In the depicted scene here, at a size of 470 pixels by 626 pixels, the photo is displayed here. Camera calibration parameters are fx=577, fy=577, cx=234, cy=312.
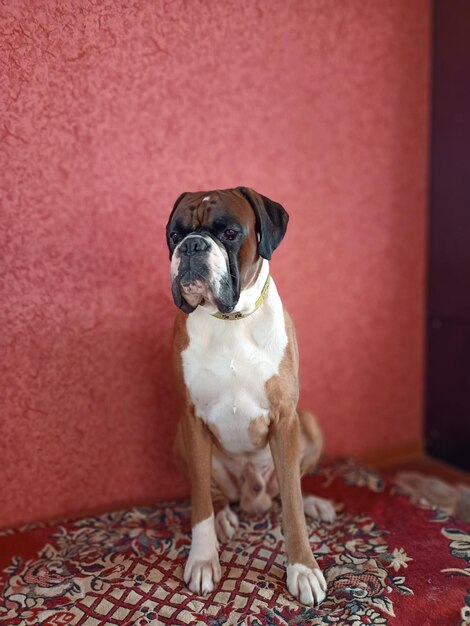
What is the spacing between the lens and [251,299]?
62.0 inches

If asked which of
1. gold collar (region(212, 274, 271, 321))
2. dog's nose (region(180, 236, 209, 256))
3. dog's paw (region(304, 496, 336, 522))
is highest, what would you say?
dog's nose (region(180, 236, 209, 256))

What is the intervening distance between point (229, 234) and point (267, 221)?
0.12m

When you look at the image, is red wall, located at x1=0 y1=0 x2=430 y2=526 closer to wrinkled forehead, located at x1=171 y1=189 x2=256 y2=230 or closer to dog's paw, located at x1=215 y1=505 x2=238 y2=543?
dog's paw, located at x1=215 y1=505 x2=238 y2=543

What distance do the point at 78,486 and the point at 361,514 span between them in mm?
1011

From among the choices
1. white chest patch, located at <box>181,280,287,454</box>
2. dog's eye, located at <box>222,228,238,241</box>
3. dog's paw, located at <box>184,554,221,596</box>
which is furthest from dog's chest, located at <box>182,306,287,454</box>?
dog's paw, located at <box>184,554,221,596</box>

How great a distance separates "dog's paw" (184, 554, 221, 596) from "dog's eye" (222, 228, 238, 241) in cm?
88

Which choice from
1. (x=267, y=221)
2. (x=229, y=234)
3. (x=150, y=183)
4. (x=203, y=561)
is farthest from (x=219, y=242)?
(x=203, y=561)

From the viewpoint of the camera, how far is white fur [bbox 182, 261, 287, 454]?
62.2 inches

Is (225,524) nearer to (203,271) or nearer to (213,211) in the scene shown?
(203,271)

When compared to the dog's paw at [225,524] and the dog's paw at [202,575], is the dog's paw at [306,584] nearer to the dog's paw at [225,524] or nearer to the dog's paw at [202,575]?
the dog's paw at [202,575]

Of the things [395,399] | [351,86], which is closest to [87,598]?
[395,399]

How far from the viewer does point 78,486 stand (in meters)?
2.10

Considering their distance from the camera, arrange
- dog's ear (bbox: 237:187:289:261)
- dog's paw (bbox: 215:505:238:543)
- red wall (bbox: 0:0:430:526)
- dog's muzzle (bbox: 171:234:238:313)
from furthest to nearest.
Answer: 1. red wall (bbox: 0:0:430:526)
2. dog's paw (bbox: 215:505:238:543)
3. dog's ear (bbox: 237:187:289:261)
4. dog's muzzle (bbox: 171:234:238:313)

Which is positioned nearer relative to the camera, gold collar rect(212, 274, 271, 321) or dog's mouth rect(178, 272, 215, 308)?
dog's mouth rect(178, 272, 215, 308)
